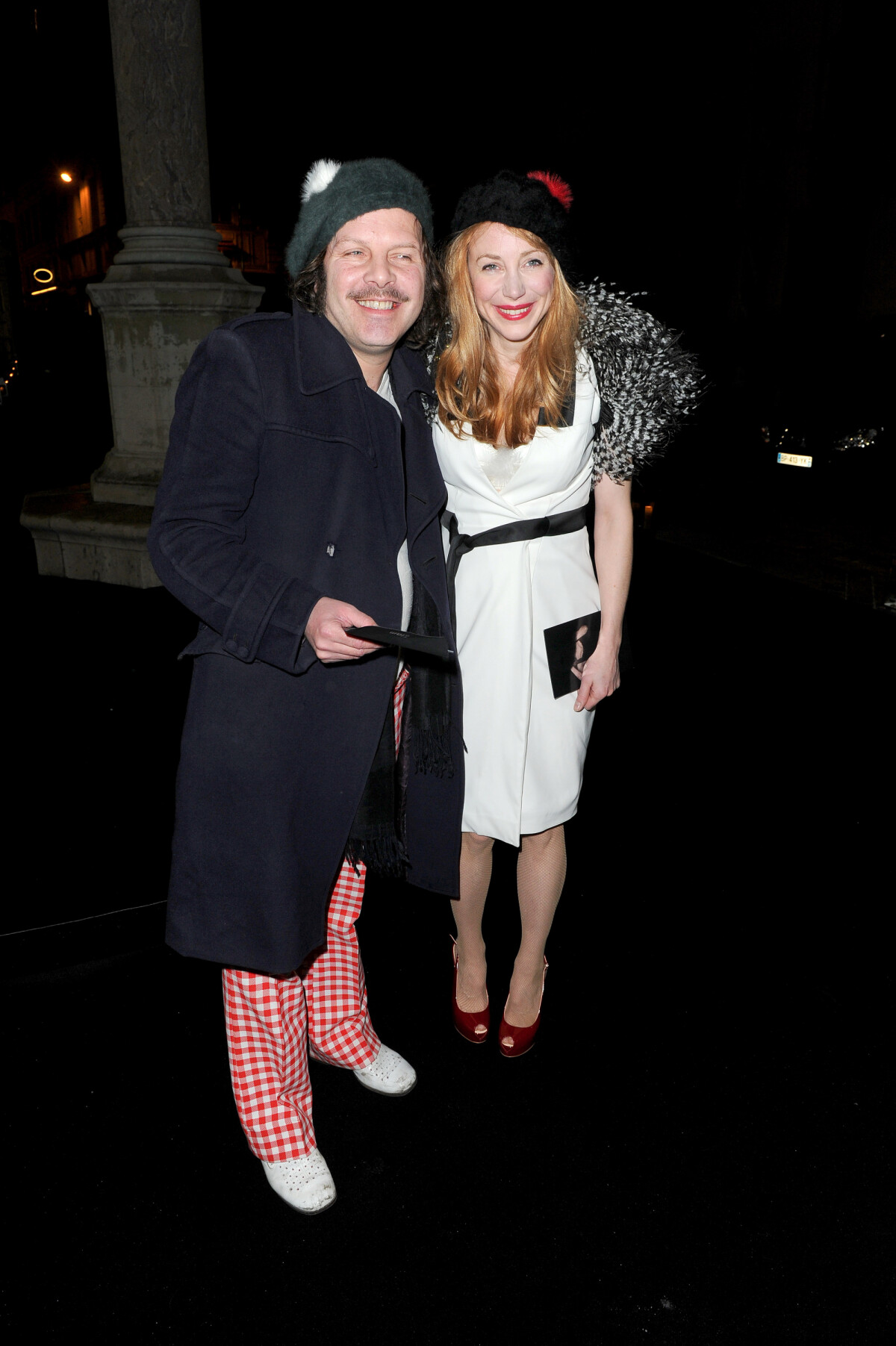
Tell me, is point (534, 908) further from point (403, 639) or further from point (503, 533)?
point (403, 639)

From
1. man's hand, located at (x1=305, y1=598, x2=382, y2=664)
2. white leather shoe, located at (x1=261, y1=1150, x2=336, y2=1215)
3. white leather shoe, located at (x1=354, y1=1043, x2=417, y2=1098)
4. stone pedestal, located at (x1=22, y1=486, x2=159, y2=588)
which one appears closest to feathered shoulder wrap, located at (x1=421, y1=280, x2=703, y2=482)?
man's hand, located at (x1=305, y1=598, x2=382, y2=664)

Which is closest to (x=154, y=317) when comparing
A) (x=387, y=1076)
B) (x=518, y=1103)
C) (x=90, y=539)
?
(x=90, y=539)

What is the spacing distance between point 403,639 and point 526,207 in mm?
1033

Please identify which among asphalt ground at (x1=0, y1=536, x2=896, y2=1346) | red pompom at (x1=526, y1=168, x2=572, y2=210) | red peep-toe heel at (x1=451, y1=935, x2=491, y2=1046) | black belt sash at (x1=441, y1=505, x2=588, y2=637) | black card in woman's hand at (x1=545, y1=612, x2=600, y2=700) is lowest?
asphalt ground at (x1=0, y1=536, x2=896, y2=1346)

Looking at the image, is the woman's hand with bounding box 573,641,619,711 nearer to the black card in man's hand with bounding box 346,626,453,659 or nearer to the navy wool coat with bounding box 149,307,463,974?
the navy wool coat with bounding box 149,307,463,974

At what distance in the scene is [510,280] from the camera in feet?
6.47

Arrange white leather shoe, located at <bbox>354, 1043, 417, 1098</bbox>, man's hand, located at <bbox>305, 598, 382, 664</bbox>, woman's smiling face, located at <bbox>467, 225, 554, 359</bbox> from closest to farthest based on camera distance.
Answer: man's hand, located at <bbox>305, 598, 382, 664</bbox> → woman's smiling face, located at <bbox>467, 225, 554, 359</bbox> → white leather shoe, located at <bbox>354, 1043, 417, 1098</bbox>

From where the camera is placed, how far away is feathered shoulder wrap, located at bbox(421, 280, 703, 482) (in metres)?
2.10

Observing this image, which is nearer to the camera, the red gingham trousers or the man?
the man

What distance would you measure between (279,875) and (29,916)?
5.10 ft

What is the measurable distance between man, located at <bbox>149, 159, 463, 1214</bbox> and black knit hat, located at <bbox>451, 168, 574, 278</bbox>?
18 cm

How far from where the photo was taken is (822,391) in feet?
32.0

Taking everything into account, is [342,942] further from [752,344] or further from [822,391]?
[752,344]

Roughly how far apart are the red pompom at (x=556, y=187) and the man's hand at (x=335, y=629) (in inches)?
41.4
